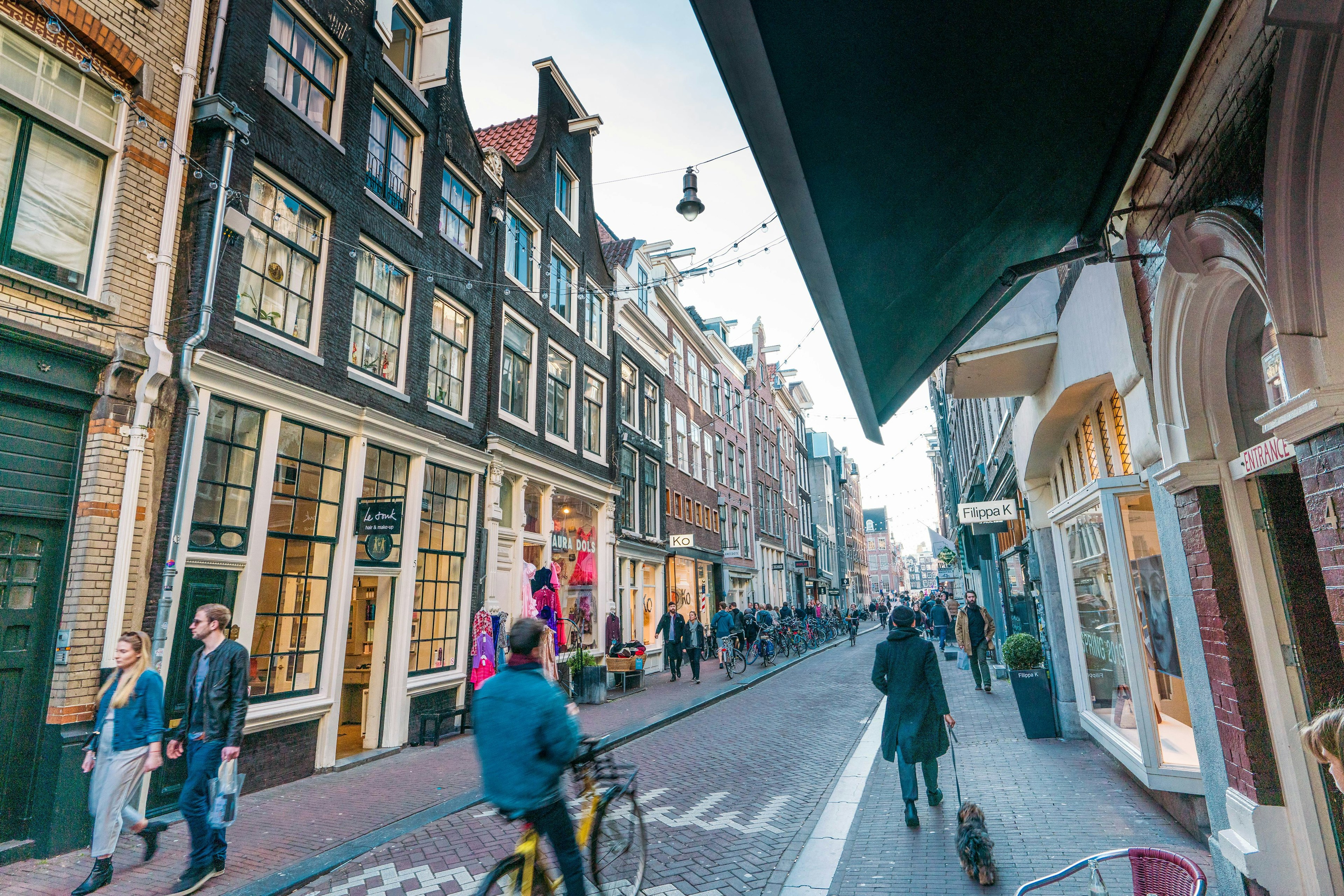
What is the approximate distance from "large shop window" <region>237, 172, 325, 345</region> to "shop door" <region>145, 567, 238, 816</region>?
120 inches

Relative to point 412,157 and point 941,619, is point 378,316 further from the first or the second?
point 941,619

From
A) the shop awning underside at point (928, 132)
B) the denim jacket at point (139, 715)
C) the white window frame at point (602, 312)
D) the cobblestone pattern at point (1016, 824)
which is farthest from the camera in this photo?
the white window frame at point (602, 312)

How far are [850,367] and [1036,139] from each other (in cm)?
96

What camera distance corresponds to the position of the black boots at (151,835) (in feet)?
18.8

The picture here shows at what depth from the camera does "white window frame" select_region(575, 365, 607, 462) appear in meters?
17.6

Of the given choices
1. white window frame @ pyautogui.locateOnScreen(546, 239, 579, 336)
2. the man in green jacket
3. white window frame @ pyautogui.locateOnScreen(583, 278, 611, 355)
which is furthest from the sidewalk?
white window frame @ pyautogui.locateOnScreen(583, 278, 611, 355)

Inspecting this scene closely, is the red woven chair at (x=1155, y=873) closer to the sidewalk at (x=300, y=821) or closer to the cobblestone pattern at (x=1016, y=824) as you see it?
the cobblestone pattern at (x=1016, y=824)

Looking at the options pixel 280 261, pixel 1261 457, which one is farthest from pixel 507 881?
pixel 280 261

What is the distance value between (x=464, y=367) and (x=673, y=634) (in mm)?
8519

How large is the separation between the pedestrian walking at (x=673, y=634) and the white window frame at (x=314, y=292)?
Result: 1084 cm

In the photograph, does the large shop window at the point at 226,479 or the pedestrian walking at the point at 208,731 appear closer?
the pedestrian walking at the point at 208,731

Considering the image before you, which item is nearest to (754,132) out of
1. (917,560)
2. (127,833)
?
(127,833)

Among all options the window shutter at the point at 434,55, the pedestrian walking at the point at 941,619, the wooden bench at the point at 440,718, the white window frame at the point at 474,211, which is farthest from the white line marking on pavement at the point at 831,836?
the pedestrian walking at the point at 941,619

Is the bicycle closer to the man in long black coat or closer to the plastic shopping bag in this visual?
the plastic shopping bag
